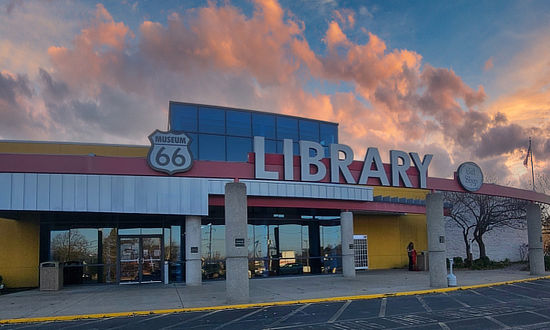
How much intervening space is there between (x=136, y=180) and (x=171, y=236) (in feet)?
15.6

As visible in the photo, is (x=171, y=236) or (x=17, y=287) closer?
(x=17, y=287)

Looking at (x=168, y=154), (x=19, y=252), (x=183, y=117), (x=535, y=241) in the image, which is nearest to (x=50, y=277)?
(x=19, y=252)

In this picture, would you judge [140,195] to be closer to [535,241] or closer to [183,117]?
[183,117]

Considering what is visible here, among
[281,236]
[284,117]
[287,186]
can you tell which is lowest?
[281,236]

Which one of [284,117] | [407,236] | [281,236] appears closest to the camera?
[281,236]

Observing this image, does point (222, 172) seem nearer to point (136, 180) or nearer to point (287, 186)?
point (136, 180)

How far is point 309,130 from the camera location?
3697 cm

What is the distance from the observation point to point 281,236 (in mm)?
26031

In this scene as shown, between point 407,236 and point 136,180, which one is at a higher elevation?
point 136,180

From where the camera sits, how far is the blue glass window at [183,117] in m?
32.3

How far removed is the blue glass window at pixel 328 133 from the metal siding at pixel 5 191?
23648mm

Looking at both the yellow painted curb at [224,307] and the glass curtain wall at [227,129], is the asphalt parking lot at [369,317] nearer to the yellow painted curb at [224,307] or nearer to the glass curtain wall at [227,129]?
the yellow painted curb at [224,307]

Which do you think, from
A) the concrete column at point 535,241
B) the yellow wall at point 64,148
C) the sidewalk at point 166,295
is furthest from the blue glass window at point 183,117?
the concrete column at point 535,241

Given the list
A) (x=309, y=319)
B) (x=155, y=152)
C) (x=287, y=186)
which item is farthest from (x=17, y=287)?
(x=309, y=319)
